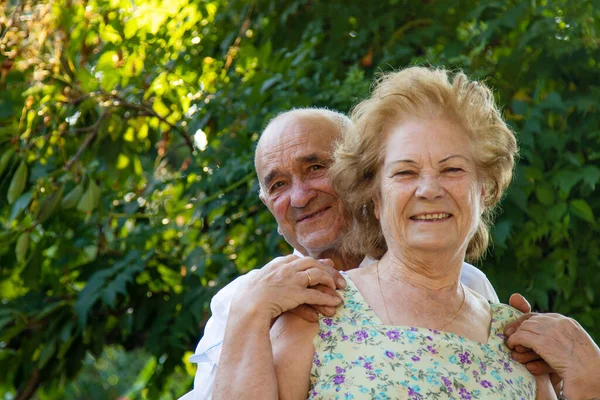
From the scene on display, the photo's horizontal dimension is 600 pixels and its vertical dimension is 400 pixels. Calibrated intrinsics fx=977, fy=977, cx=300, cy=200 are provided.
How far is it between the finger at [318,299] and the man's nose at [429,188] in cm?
32

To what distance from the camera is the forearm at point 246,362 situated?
2186mm

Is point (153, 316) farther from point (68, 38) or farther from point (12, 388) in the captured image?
point (68, 38)

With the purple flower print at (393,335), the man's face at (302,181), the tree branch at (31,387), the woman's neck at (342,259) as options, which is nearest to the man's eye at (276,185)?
the man's face at (302,181)

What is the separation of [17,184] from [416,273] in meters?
2.05

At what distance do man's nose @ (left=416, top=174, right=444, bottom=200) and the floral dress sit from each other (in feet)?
0.99

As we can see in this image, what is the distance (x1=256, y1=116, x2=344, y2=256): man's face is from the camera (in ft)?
9.47

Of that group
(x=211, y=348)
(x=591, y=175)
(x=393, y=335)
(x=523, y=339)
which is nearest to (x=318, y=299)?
(x=393, y=335)

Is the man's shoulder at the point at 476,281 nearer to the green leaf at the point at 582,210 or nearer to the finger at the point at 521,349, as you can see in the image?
the finger at the point at 521,349

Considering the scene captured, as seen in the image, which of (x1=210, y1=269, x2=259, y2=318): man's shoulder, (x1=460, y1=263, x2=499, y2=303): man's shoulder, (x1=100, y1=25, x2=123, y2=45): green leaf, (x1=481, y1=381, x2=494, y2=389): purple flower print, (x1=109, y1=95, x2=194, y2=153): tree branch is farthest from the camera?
(x1=100, y1=25, x2=123, y2=45): green leaf

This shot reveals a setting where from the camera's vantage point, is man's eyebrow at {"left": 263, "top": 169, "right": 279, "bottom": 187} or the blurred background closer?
man's eyebrow at {"left": 263, "top": 169, "right": 279, "bottom": 187}

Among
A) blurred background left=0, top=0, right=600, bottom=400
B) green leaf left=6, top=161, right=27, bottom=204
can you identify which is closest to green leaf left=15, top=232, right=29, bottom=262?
blurred background left=0, top=0, right=600, bottom=400

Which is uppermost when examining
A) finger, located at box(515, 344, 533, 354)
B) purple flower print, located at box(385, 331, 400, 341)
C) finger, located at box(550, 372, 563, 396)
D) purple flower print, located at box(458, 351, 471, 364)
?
purple flower print, located at box(385, 331, 400, 341)

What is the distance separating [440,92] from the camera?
7.98 ft

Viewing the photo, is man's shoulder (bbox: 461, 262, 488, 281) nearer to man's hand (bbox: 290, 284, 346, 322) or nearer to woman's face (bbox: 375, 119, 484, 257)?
woman's face (bbox: 375, 119, 484, 257)
